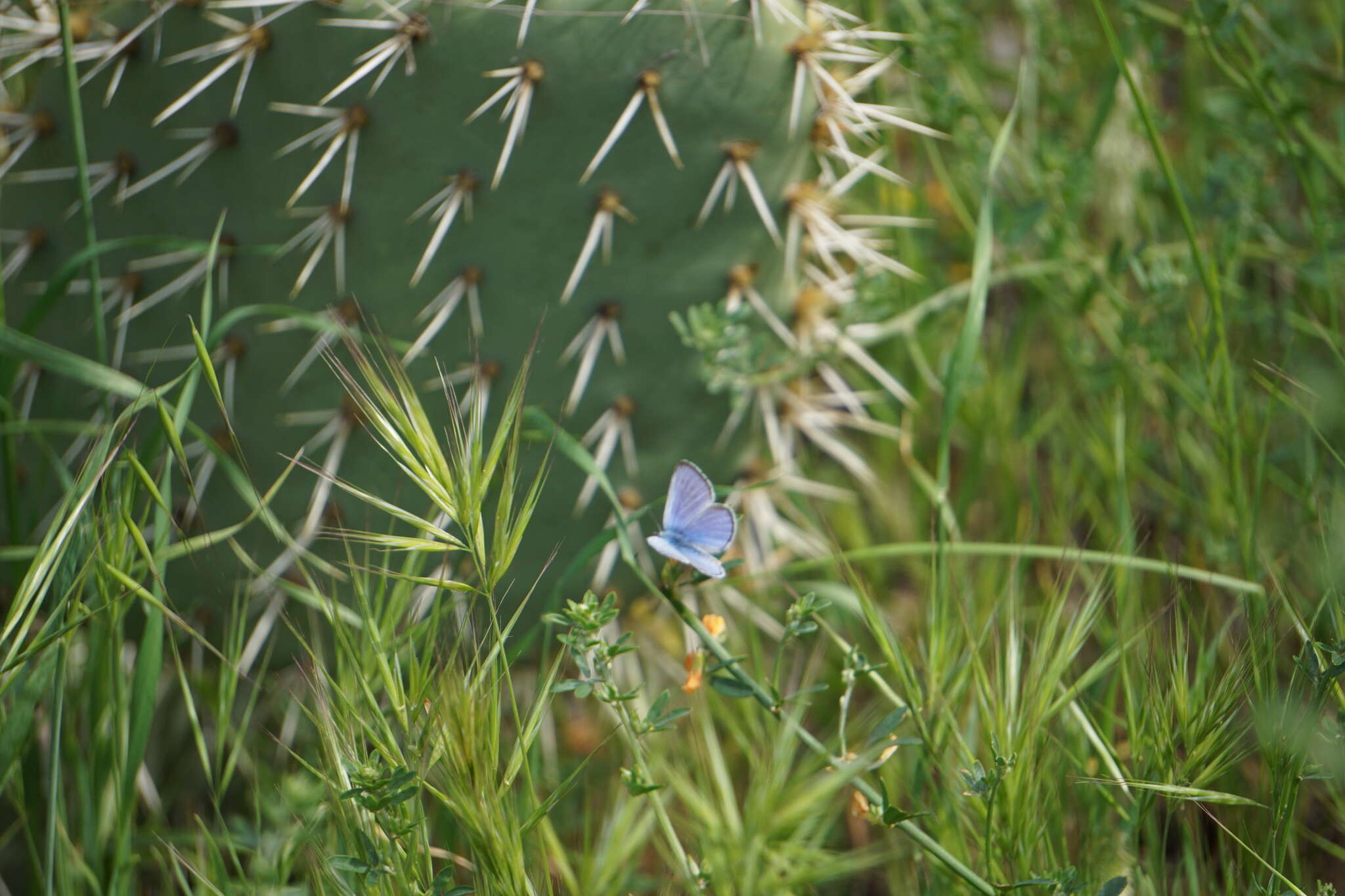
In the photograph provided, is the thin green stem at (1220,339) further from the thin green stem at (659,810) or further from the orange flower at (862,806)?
the thin green stem at (659,810)

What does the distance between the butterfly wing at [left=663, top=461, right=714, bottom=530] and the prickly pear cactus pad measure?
0.34 meters

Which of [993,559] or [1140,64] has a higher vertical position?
[1140,64]

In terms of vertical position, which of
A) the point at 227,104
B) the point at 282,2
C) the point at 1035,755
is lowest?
the point at 1035,755

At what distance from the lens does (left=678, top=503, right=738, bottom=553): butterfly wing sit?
2.47ft

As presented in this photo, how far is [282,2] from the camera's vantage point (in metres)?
1.07

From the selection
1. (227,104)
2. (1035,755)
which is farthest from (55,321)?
(1035,755)

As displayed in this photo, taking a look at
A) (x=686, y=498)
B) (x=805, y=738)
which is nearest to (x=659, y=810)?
(x=805, y=738)

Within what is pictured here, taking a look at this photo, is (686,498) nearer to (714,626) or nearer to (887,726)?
(714,626)

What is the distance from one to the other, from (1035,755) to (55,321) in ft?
3.97

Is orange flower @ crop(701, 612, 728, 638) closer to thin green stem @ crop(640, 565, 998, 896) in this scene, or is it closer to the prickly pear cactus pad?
thin green stem @ crop(640, 565, 998, 896)

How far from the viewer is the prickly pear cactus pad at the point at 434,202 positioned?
3.61 feet

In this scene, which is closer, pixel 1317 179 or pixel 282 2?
pixel 282 2

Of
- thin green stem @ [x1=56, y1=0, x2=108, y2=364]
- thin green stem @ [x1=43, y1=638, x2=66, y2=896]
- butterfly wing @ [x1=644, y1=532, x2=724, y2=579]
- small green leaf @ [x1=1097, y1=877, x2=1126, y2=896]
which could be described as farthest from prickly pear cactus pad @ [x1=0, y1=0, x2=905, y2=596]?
small green leaf @ [x1=1097, y1=877, x2=1126, y2=896]

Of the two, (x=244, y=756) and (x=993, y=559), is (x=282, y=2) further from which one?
(x=993, y=559)
